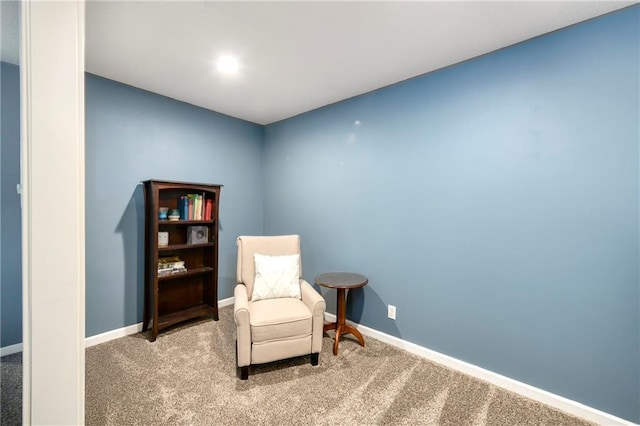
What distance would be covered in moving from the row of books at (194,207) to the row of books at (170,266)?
456 millimetres

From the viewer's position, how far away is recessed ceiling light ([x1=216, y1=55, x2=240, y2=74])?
2192 millimetres

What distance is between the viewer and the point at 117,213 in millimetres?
2639

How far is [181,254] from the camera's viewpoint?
3.09 m

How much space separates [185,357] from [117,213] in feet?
4.91

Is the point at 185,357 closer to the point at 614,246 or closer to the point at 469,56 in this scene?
the point at 614,246

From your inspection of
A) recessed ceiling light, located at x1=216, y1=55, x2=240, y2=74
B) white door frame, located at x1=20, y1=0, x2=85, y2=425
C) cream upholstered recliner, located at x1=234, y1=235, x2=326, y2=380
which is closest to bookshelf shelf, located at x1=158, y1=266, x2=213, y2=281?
cream upholstered recliner, located at x1=234, y1=235, x2=326, y2=380

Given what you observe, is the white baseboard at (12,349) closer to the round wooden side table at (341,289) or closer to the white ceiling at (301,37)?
the white ceiling at (301,37)

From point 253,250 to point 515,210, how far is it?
2204mm

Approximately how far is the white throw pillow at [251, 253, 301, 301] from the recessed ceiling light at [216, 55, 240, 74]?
1.66 m

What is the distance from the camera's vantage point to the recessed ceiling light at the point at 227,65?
7.19 ft

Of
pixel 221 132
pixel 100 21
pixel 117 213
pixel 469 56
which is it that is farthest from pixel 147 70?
pixel 469 56

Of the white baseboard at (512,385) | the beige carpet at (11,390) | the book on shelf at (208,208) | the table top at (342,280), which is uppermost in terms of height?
→ the book on shelf at (208,208)

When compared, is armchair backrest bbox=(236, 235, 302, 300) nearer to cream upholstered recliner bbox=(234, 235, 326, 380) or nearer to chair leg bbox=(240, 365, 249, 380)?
cream upholstered recliner bbox=(234, 235, 326, 380)

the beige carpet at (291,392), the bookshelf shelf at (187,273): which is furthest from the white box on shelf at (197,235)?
the beige carpet at (291,392)
